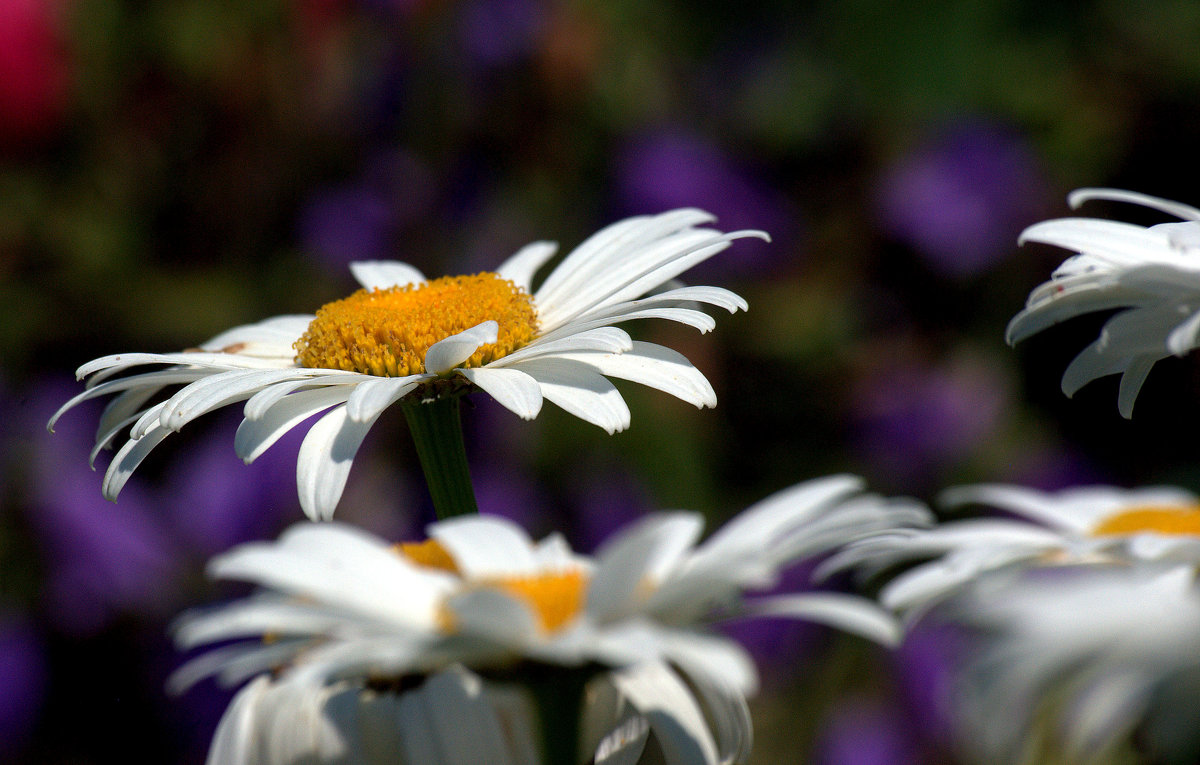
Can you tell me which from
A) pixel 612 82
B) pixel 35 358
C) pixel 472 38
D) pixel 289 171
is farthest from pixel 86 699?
pixel 612 82

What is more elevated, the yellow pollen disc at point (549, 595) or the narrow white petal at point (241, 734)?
the yellow pollen disc at point (549, 595)

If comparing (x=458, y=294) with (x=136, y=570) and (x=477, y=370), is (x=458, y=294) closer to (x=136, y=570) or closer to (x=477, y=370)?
(x=477, y=370)

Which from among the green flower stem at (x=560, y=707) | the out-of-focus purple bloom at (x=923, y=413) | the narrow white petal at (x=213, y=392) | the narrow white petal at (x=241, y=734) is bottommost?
the out-of-focus purple bloom at (x=923, y=413)

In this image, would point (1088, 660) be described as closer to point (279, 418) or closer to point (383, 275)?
point (279, 418)

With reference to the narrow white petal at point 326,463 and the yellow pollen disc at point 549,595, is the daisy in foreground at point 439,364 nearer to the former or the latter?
the narrow white petal at point 326,463

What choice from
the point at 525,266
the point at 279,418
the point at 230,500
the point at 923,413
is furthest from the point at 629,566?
the point at 923,413

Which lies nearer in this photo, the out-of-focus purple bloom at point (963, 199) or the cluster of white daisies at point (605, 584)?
the cluster of white daisies at point (605, 584)

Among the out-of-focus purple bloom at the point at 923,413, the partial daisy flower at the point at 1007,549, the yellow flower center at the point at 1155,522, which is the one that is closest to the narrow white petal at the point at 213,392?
the partial daisy flower at the point at 1007,549

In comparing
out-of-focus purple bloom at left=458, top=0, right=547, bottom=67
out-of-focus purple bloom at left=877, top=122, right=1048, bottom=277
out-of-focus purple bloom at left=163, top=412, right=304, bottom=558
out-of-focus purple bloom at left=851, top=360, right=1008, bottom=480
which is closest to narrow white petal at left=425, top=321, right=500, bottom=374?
out-of-focus purple bloom at left=163, top=412, right=304, bottom=558
